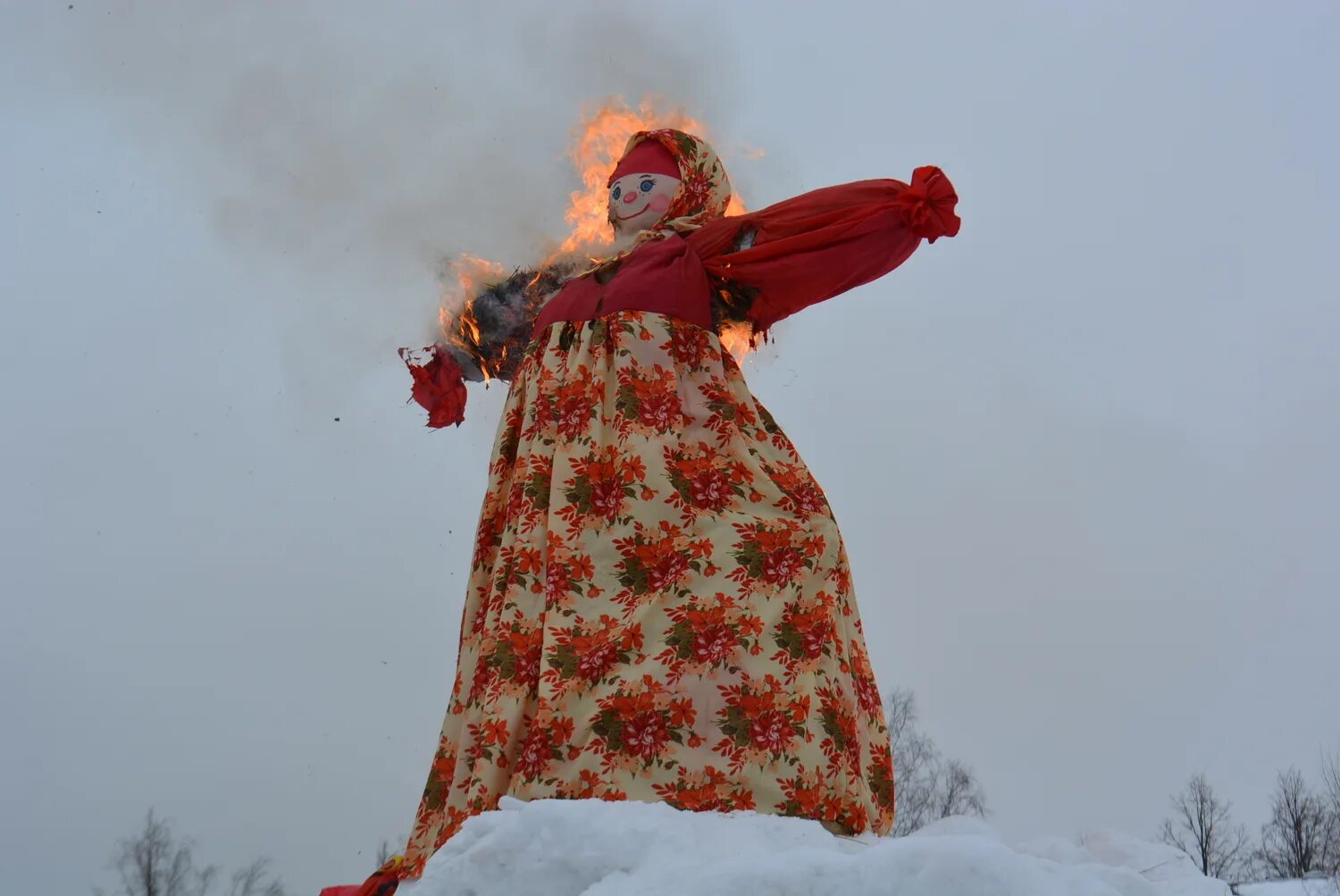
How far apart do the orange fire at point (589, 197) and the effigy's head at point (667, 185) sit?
27 centimetres

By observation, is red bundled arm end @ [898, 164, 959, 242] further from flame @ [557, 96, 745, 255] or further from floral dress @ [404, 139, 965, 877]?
flame @ [557, 96, 745, 255]

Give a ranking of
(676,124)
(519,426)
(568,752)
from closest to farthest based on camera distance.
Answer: (568,752) → (519,426) → (676,124)

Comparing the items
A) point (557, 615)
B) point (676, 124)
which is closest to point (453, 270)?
point (676, 124)

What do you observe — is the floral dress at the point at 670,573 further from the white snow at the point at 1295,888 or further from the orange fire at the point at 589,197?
the white snow at the point at 1295,888

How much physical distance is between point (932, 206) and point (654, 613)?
1600mm

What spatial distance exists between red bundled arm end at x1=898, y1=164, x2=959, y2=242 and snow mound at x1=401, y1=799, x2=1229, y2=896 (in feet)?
6.22

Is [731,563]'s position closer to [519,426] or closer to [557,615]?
[557,615]

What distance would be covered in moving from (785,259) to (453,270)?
1.66m

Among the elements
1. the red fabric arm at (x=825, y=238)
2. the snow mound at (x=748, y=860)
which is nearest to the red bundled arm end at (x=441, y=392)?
the red fabric arm at (x=825, y=238)

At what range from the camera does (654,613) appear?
13.1ft

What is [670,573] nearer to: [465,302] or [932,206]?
[932,206]

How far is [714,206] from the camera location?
512 centimetres

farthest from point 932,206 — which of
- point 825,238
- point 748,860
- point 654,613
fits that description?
point 748,860

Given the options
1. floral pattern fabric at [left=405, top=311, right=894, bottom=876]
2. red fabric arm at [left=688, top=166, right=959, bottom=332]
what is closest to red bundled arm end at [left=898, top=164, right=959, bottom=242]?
A: red fabric arm at [left=688, top=166, right=959, bottom=332]
